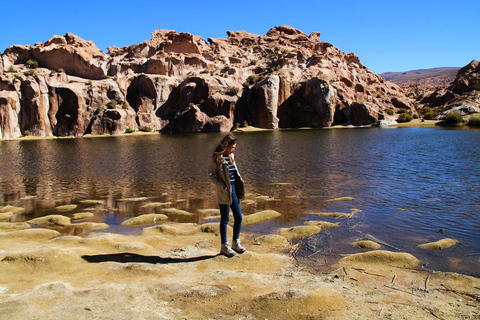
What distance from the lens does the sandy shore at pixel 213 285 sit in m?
5.87

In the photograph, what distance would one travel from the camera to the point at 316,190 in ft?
61.1

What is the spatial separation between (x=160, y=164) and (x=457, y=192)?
68.6 ft

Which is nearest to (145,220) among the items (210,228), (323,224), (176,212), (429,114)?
(176,212)

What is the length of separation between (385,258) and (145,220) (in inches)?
326

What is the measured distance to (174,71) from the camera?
92.7 meters

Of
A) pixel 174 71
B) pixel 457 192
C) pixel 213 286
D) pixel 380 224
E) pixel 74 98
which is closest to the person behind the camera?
pixel 213 286

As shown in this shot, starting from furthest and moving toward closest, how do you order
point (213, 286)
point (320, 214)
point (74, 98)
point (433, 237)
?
point (74, 98) < point (320, 214) < point (433, 237) < point (213, 286)

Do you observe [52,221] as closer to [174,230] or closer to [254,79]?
[174,230]

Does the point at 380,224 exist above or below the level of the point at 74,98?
below

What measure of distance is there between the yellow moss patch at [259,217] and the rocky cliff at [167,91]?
67.3 meters

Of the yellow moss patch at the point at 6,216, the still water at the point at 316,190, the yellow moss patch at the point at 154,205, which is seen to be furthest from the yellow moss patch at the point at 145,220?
the yellow moss patch at the point at 6,216

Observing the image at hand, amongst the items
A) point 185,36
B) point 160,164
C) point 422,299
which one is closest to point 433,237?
point 422,299

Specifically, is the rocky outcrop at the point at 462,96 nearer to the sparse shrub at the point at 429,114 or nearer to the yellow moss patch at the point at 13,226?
the sparse shrub at the point at 429,114

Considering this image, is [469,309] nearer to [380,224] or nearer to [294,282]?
[294,282]
